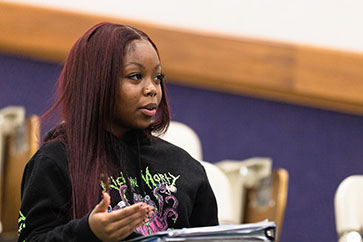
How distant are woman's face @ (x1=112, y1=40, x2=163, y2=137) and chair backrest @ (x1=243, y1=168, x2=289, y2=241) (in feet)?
3.99

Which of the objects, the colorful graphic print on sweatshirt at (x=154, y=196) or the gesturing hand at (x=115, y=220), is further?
the colorful graphic print on sweatshirt at (x=154, y=196)

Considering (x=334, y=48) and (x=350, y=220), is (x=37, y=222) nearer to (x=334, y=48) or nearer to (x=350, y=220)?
(x=350, y=220)

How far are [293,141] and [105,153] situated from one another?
6.05 ft

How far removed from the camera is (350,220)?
6.75 ft

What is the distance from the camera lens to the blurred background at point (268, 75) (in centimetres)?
285

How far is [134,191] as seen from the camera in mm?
1241

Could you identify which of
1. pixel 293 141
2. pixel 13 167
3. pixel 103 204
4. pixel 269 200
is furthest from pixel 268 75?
pixel 103 204

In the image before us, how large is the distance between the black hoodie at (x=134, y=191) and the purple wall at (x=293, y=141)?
160cm

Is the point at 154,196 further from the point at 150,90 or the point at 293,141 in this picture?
the point at 293,141

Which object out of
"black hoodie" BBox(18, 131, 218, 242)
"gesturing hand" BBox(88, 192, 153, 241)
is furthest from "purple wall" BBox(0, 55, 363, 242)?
"gesturing hand" BBox(88, 192, 153, 241)

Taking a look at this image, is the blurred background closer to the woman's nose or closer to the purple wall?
the purple wall

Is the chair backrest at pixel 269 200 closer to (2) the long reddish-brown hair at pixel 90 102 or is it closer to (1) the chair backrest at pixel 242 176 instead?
(1) the chair backrest at pixel 242 176

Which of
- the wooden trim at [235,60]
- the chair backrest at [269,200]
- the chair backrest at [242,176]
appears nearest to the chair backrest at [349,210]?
the chair backrest at [269,200]

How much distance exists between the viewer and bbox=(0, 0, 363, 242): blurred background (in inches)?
112
